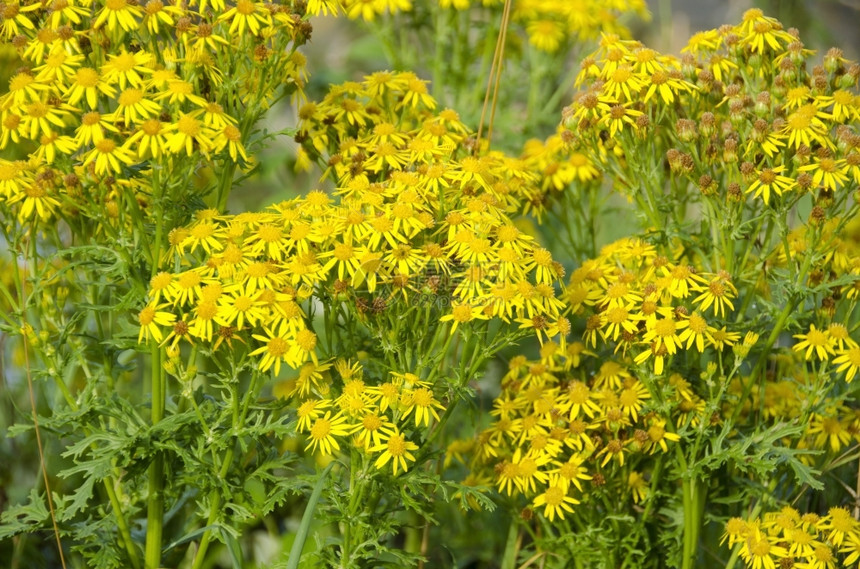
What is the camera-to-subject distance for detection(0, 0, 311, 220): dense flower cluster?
7.06 ft

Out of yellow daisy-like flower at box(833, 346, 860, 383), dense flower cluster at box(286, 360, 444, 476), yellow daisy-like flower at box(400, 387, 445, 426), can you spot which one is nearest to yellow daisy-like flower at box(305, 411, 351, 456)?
dense flower cluster at box(286, 360, 444, 476)

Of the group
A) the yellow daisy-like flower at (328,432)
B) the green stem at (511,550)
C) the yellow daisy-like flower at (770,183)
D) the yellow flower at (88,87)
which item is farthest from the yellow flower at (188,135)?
the green stem at (511,550)

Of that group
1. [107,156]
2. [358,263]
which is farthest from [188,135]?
[358,263]

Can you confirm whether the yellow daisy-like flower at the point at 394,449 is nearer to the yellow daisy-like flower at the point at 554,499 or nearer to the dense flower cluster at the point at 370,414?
the dense flower cluster at the point at 370,414

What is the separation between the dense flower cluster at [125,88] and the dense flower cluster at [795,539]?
1434 mm

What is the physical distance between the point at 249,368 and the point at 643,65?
123 cm

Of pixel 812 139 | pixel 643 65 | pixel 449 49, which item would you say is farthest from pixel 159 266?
pixel 449 49

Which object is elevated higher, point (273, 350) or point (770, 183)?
point (770, 183)

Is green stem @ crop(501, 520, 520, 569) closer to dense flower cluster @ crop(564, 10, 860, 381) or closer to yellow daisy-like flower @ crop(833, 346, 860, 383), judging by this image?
dense flower cluster @ crop(564, 10, 860, 381)

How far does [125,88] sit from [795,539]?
1784 millimetres

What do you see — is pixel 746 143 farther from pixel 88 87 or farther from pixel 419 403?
pixel 88 87

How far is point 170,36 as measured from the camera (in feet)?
7.89

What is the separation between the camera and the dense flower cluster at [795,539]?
223 cm

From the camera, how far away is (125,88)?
2.22 metres
